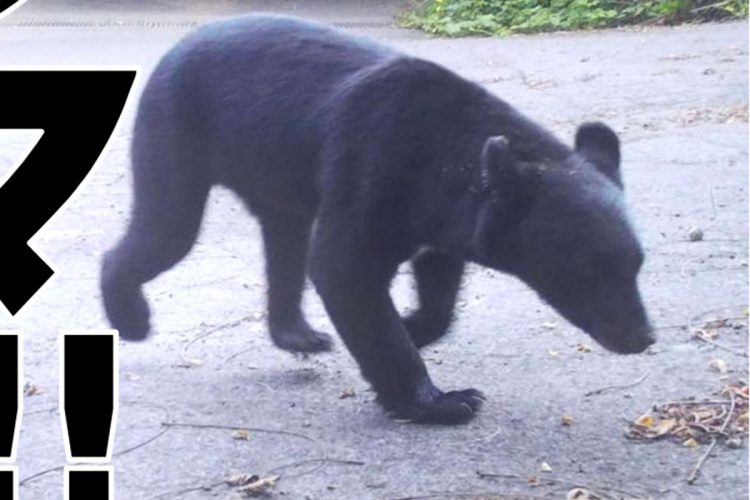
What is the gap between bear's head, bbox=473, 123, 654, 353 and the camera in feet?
7.97

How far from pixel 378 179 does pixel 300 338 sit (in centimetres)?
46

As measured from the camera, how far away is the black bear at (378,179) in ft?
8.05

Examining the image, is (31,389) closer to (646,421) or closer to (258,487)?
(258,487)

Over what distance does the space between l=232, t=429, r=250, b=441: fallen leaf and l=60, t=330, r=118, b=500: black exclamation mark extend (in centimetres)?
28

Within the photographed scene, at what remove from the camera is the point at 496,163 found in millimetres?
2379

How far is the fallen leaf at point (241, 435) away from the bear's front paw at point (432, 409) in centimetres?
19

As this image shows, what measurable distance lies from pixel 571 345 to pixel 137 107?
29.2 inches

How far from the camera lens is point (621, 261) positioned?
2.47 meters

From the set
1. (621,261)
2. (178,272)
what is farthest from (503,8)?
(178,272)

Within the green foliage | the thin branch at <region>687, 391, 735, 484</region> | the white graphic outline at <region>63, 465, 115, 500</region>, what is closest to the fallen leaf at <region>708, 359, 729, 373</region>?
the thin branch at <region>687, 391, 735, 484</region>

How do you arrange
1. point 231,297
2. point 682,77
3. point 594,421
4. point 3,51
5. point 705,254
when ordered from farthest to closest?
point 682,77 < point 705,254 < point 231,297 < point 594,421 < point 3,51

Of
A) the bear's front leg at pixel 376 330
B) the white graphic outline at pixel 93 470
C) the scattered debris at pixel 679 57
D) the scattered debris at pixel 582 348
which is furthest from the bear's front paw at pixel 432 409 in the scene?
the scattered debris at pixel 679 57

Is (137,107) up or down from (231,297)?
up

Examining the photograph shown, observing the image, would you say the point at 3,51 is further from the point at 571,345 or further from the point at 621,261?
the point at 571,345
